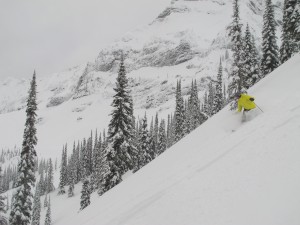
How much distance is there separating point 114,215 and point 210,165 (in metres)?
4.32

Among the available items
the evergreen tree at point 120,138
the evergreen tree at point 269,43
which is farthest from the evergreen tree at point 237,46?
the evergreen tree at point 269,43

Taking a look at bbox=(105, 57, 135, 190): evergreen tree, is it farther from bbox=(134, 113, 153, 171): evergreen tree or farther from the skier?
bbox=(134, 113, 153, 171): evergreen tree

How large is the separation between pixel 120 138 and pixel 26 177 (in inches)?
450

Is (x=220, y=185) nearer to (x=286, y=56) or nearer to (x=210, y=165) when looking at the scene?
(x=210, y=165)

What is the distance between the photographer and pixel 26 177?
30.5 meters

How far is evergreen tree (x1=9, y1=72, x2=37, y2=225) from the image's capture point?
29.8 meters

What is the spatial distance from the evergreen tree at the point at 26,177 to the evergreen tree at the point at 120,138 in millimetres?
9064

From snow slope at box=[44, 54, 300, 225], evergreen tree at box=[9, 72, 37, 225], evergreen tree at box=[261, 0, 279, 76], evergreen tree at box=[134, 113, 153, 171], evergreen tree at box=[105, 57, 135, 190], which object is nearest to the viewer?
snow slope at box=[44, 54, 300, 225]

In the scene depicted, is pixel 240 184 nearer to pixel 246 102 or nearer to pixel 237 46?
pixel 246 102

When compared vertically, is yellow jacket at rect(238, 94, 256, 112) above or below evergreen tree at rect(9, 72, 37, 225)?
above

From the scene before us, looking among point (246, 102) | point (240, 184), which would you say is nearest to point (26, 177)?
point (246, 102)

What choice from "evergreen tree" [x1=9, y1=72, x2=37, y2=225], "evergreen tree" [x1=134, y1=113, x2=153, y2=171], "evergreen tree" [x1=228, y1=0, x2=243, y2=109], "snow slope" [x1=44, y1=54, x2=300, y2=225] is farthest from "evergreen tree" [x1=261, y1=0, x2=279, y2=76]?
"evergreen tree" [x1=9, y1=72, x2=37, y2=225]

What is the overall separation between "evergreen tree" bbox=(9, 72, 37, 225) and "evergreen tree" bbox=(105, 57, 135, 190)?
9.06m

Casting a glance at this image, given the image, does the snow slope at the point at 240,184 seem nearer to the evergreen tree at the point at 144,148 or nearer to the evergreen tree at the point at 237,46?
the evergreen tree at the point at 237,46
